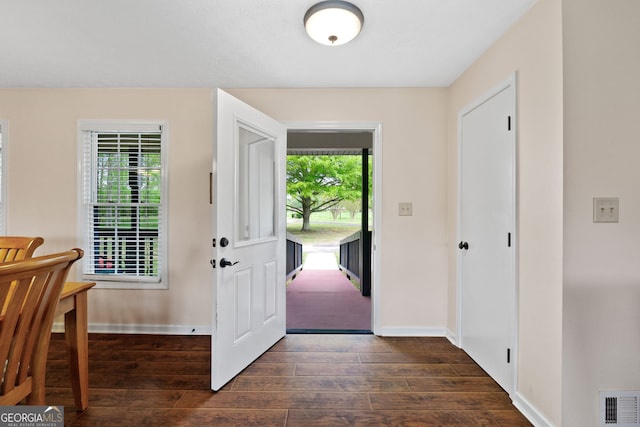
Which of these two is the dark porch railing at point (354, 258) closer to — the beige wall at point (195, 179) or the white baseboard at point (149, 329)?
the beige wall at point (195, 179)

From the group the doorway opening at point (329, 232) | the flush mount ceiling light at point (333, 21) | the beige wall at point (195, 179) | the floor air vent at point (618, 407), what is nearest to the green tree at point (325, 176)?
the doorway opening at point (329, 232)

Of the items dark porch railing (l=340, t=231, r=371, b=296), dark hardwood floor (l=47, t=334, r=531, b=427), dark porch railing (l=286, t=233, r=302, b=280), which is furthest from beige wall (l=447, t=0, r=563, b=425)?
dark porch railing (l=286, t=233, r=302, b=280)

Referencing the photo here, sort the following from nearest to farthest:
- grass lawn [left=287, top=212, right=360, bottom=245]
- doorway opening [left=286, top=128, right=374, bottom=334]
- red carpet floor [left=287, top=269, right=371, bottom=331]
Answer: red carpet floor [left=287, top=269, right=371, bottom=331], doorway opening [left=286, top=128, right=374, bottom=334], grass lawn [left=287, top=212, right=360, bottom=245]

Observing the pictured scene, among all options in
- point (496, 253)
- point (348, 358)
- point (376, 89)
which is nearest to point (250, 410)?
point (348, 358)

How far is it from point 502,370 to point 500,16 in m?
2.25

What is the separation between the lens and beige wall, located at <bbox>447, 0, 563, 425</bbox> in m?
1.51

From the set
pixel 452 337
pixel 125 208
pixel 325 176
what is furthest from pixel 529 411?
pixel 325 176

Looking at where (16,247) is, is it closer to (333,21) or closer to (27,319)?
(27,319)

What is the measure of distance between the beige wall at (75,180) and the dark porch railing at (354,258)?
2.36 metres

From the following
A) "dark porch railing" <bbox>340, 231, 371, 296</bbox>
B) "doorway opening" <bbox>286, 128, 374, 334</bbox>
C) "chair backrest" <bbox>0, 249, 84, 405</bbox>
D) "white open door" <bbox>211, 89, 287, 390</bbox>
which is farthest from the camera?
"dark porch railing" <bbox>340, 231, 371, 296</bbox>

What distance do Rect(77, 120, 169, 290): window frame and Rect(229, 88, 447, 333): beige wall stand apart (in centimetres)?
191

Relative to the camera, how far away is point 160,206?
2.85m

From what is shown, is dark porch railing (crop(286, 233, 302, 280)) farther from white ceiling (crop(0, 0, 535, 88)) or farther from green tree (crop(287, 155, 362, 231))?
white ceiling (crop(0, 0, 535, 88))

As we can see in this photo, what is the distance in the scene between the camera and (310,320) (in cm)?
329
